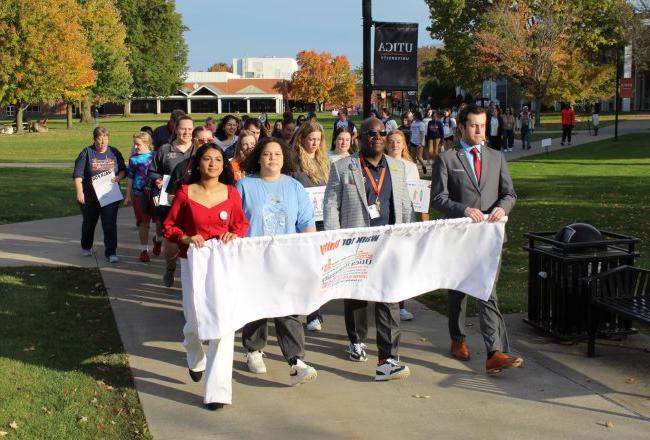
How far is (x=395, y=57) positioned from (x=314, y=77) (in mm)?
115018

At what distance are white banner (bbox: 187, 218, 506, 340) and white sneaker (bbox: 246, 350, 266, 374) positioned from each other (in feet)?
2.77

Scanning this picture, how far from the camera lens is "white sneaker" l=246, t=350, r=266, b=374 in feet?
21.1

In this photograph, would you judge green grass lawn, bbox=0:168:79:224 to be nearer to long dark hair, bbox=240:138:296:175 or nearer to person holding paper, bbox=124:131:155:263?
person holding paper, bbox=124:131:155:263

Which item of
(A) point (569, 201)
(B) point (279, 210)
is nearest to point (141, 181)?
(B) point (279, 210)

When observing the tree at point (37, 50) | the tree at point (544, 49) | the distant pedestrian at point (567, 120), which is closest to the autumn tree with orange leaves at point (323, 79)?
the tree at point (37, 50)

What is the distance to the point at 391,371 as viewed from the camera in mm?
6113

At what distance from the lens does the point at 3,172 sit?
25.4 metres

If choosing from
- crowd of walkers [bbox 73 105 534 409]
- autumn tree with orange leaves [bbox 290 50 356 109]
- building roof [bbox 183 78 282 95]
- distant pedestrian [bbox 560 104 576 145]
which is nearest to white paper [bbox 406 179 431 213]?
crowd of walkers [bbox 73 105 534 409]

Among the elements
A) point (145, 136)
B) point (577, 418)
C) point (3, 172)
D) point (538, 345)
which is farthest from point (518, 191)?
A: point (3, 172)

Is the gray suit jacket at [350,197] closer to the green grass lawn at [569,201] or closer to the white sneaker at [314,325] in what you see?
the white sneaker at [314,325]

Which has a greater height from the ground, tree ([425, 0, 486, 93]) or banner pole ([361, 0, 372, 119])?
tree ([425, 0, 486, 93])

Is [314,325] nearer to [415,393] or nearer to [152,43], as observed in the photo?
[415,393]

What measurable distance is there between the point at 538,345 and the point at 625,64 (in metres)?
45.2

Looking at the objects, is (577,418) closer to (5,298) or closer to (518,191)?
(5,298)
